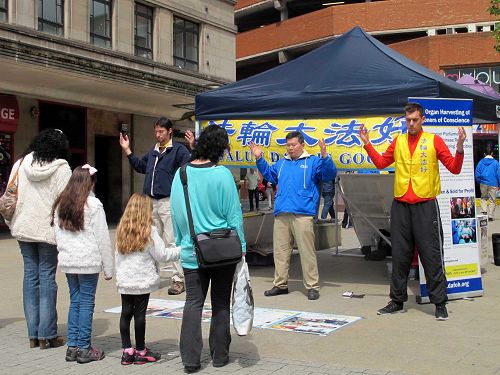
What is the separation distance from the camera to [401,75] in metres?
7.62

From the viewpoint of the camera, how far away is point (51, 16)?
56.9 ft

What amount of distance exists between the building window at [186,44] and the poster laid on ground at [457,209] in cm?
1612

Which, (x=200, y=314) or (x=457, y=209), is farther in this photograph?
(x=457, y=209)

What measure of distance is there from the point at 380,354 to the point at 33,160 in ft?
11.0

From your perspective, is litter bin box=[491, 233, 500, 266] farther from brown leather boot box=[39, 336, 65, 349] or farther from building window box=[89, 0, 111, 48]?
building window box=[89, 0, 111, 48]

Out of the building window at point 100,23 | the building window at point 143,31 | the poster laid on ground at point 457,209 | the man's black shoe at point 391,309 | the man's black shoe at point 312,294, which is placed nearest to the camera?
the man's black shoe at point 391,309

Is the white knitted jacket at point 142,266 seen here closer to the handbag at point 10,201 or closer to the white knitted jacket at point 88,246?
the white knitted jacket at point 88,246

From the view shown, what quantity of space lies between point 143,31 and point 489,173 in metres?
11.7

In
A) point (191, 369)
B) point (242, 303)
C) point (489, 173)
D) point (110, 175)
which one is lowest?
point (191, 369)

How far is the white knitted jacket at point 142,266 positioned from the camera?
491 cm

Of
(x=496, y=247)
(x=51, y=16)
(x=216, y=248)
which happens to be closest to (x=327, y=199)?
(x=496, y=247)

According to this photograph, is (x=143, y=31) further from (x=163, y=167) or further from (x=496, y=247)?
(x=496, y=247)

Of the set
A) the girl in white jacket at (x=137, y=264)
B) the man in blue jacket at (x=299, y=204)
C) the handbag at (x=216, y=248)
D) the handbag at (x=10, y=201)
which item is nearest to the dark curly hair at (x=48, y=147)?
the handbag at (x=10, y=201)

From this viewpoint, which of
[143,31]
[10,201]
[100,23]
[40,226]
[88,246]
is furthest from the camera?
[143,31]
